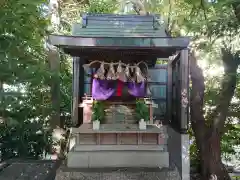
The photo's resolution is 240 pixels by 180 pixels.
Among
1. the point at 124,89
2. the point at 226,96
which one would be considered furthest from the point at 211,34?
the point at 124,89

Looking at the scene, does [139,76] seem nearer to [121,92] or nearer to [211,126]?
[121,92]

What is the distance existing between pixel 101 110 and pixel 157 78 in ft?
9.23

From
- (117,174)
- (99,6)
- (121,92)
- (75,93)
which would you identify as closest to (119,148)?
(117,174)

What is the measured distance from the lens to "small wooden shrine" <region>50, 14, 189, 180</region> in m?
5.24

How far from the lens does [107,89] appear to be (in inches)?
235

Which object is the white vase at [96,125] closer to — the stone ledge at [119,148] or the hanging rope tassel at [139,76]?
the stone ledge at [119,148]

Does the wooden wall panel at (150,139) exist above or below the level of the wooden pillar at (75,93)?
below

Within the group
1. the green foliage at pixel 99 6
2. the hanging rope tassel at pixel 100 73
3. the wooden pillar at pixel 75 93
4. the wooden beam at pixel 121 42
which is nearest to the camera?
the wooden beam at pixel 121 42

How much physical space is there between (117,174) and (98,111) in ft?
4.64

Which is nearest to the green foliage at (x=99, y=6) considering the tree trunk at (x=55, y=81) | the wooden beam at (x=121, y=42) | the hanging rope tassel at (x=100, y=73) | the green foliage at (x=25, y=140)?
the tree trunk at (x=55, y=81)

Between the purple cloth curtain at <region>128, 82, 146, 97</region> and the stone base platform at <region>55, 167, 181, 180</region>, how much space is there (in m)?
1.70

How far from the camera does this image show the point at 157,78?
7973 mm

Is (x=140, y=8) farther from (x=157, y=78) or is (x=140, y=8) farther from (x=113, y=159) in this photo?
(x=113, y=159)

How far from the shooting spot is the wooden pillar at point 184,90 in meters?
6.42
